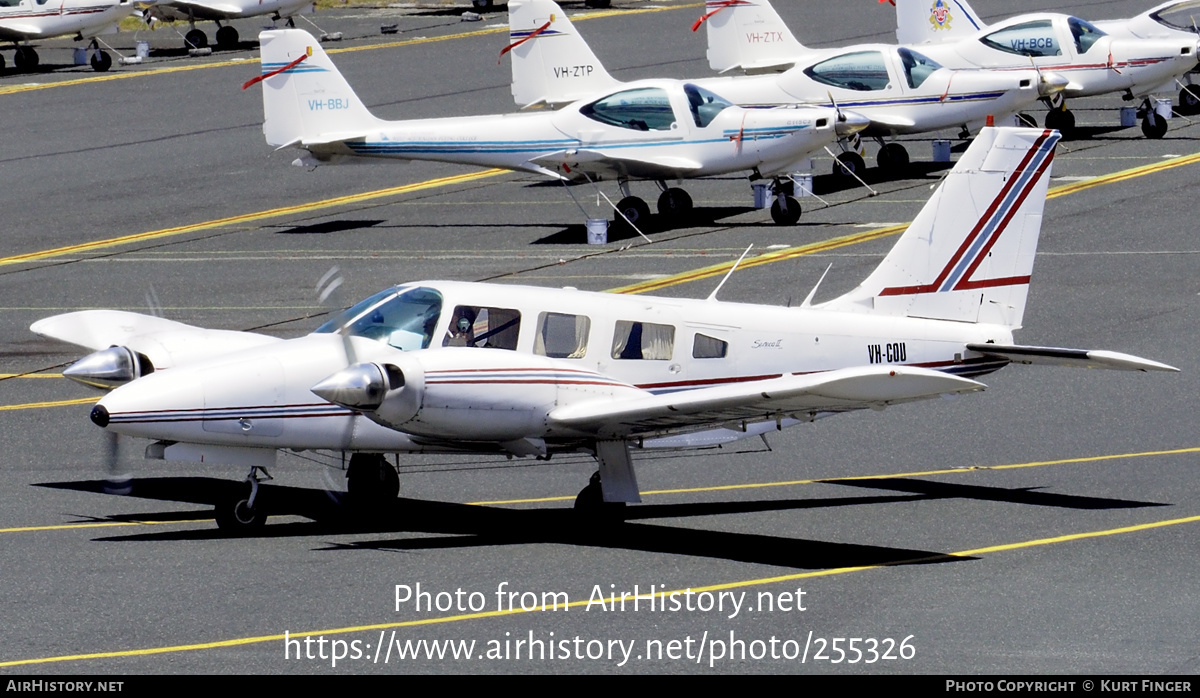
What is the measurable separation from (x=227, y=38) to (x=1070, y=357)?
131ft

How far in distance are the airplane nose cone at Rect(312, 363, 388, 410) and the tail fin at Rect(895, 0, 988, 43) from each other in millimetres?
26394

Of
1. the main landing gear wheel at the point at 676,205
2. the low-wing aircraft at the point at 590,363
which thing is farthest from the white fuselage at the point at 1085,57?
the low-wing aircraft at the point at 590,363

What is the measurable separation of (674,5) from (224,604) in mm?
46684

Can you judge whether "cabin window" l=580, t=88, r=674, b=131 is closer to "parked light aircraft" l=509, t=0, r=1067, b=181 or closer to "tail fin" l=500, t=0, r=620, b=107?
"tail fin" l=500, t=0, r=620, b=107

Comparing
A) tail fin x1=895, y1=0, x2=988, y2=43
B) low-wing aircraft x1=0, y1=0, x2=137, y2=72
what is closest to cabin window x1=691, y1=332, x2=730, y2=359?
tail fin x1=895, y1=0, x2=988, y2=43

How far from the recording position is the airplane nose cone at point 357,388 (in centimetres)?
1345

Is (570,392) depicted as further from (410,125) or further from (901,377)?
(410,125)

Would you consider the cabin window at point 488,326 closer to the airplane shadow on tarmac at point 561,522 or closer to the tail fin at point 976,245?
the airplane shadow on tarmac at point 561,522

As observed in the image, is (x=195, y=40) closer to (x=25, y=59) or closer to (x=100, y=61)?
(x=100, y=61)

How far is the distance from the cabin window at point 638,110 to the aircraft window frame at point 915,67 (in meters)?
5.73

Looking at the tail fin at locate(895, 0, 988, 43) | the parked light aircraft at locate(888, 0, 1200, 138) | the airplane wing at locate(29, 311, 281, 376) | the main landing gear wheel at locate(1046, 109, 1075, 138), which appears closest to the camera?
the airplane wing at locate(29, 311, 281, 376)

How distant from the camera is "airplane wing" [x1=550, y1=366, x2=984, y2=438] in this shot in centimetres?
1283
